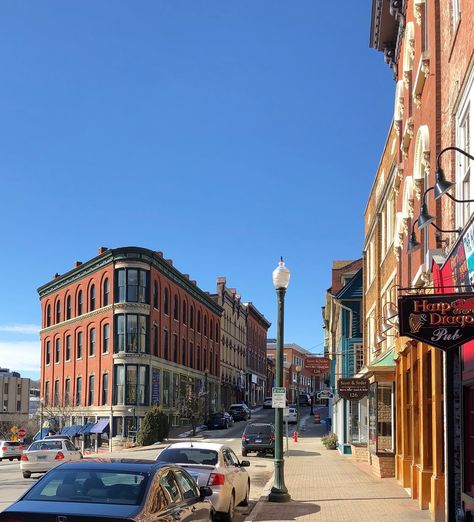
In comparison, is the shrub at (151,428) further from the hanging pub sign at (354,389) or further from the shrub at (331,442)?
the hanging pub sign at (354,389)

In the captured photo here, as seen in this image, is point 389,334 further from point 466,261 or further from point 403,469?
point 466,261

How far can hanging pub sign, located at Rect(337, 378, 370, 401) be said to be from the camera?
27.2 m

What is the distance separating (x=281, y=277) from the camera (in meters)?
17.3

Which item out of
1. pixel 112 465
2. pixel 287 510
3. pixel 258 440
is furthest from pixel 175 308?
pixel 112 465

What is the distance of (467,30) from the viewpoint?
35.7ft

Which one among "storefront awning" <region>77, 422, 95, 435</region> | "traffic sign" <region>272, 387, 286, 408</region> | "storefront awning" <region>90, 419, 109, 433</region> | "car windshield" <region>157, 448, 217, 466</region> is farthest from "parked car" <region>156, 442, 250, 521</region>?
"storefront awning" <region>77, 422, 95, 435</region>

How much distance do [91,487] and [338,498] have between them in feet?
35.1

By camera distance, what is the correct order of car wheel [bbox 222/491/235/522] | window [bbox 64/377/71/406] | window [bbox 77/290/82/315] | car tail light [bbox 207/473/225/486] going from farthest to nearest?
window [bbox 77/290/82/315] → window [bbox 64/377/71/406] → car wheel [bbox 222/491/235/522] → car tail light [bbox 207/473/225/486]

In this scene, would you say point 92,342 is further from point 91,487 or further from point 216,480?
point 91,487

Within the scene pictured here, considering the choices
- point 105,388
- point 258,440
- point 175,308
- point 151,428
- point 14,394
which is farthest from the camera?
point 14,394

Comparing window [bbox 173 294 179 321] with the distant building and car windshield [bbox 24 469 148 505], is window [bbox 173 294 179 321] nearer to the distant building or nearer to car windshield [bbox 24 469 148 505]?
the distant building

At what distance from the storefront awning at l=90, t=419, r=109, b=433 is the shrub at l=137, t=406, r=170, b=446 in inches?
157

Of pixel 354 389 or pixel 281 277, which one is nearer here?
pixel 281 277

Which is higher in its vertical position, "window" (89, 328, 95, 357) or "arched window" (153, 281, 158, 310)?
"arched window" (153, 281, 158, 310)
